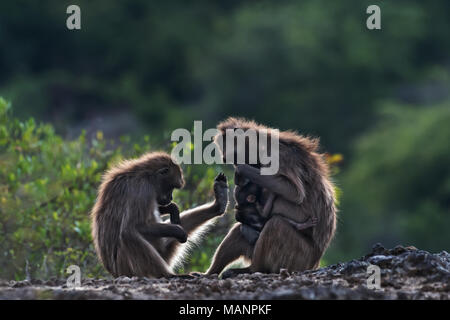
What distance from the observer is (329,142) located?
38.5m

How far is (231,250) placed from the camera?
30.9ft

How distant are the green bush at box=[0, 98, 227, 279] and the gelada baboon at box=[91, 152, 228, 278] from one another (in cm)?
161

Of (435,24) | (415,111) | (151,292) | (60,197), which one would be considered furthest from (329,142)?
(151,292)

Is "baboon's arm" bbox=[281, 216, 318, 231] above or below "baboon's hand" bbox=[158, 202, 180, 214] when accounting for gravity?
below

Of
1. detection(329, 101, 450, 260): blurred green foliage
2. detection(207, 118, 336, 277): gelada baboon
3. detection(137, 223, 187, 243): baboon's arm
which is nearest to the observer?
detection(137, 223, 187, 243): baboon's arm

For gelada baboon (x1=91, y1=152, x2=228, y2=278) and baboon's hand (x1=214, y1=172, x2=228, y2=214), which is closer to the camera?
gelada baboon (x1=91, y1=152, x2=228, y2=278)

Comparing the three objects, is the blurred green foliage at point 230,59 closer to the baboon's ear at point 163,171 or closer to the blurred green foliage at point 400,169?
the blurred green foliage at point 400,169

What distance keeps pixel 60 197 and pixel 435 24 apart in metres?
35.0

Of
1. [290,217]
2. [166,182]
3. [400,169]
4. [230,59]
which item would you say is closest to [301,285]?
[290,217]

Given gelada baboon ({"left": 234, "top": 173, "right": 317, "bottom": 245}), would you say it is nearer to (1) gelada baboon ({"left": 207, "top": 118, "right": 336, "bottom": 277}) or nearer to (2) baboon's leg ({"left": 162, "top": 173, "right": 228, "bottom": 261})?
(1) gelada baboon ({"left": 207, "top": 118, "right": 336, "bottom": 277})

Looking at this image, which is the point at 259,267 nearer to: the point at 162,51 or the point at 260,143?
the point at 260,143

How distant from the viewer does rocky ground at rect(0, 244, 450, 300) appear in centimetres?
687

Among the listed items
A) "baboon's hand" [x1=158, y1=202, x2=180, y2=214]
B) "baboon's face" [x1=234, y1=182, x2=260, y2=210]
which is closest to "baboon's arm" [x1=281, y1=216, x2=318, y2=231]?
"baboon's face" [x1=234, y1=182, x2=260, y2=210]
